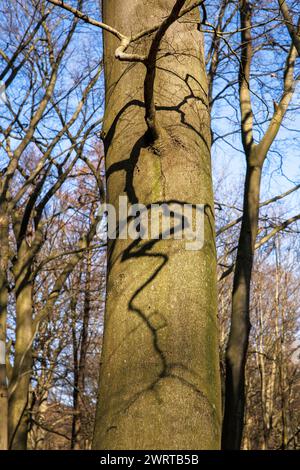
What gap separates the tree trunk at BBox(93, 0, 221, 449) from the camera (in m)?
1.59

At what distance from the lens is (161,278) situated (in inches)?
70.4

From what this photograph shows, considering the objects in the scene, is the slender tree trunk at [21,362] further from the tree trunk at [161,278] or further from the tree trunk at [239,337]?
the tree trunk at [161,278]

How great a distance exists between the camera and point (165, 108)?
7.00ft

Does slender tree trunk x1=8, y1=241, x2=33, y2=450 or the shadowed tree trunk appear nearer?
the shadowed tree trunk

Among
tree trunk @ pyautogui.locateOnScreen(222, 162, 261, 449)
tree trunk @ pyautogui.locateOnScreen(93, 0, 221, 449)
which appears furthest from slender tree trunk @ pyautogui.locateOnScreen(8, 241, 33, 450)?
tree trunk @ pyautogui.locateOnScreen(93, 0, 221, 449)

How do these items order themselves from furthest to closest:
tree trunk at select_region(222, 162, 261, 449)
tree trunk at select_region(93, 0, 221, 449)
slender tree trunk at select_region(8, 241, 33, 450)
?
slender tree trunk at select_region(8, 241, 33, 450) → tree trunk at select_region(222, 162, 261, 449) → tree trunk at select_region(93, 0, 221, 449)

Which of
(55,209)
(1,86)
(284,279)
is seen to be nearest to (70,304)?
(55,209)

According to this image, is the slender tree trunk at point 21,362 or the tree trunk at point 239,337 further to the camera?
the slender tree trunk at point 21,362

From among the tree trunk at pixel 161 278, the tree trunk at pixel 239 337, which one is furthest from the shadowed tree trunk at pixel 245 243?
A: the tree trunk at pixel 161 278

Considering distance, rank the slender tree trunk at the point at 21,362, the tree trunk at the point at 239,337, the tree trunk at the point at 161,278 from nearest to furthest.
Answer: the tree trunk at the point at 161,278, the tree trunk at the point at 239,337, the slender tree trunk at the point at 21,362

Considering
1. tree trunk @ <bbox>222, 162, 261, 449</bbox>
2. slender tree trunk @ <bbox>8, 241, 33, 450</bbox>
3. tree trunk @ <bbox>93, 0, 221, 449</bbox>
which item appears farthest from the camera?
slender tree trunk @ <bbox>8, 241, 33, 450</bbox>

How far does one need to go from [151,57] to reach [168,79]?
0.34 m

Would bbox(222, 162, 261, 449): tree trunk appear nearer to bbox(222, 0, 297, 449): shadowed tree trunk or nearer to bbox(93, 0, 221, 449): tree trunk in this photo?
bbox(222, 0, 297, 449): shadowed tree trunk

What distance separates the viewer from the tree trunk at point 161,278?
159 centimetres
